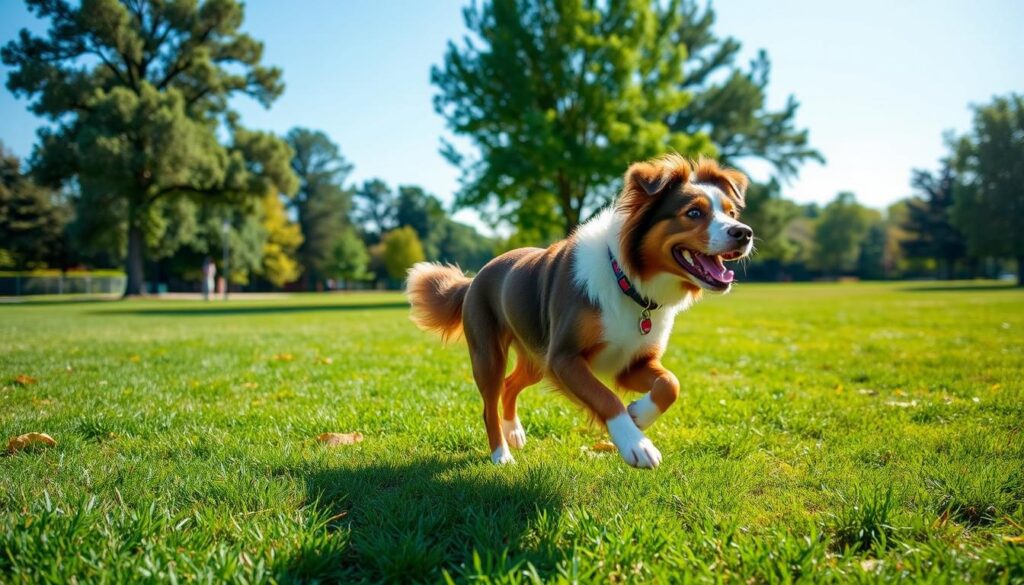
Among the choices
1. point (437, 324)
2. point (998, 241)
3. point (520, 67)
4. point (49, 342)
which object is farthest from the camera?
point (998, 241)

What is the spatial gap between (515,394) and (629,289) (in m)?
1.46

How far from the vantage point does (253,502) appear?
309 centimetres

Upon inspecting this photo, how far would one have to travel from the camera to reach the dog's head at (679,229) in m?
3.80

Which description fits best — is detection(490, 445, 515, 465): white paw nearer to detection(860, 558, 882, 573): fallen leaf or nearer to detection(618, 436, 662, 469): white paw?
detection(618, 436, 662, 469): white paw

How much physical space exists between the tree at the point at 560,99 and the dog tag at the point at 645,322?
2464 centimetres

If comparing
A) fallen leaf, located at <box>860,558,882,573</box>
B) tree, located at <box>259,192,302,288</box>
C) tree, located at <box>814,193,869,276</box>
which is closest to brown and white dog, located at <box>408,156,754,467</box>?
fallen leaf, located at <box>860,558,882,573</box>

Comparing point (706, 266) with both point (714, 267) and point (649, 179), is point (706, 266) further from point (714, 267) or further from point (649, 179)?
point (649, 179)

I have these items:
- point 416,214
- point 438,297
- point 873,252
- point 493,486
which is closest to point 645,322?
point 493,486

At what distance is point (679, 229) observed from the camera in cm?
391

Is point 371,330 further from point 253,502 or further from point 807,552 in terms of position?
point 807,552

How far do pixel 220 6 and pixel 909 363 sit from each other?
143ft

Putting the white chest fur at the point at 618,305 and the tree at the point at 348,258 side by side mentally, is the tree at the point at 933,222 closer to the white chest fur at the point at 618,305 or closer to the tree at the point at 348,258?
the tree at the point at 348,258

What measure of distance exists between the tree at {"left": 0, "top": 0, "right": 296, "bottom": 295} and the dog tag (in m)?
38.8

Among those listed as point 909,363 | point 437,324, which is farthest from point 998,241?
point 437,324
